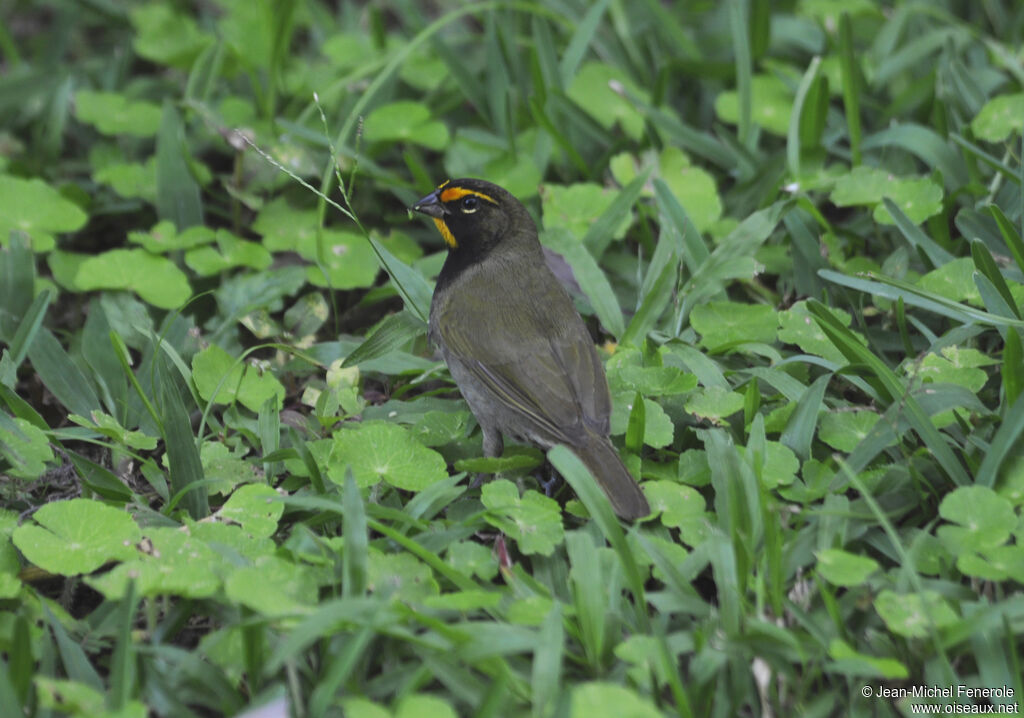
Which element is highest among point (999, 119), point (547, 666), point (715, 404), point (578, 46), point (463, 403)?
point (578, 46)

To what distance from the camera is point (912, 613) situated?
283 centimetres

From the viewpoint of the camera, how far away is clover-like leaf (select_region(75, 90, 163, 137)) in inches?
217

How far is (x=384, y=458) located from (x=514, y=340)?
2.26 ft

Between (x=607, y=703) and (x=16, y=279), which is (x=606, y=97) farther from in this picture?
(x=607, y=703)

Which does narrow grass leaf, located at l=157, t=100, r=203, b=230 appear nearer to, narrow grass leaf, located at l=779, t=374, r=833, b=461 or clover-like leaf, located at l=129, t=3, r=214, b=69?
clover-like leaf, located at l=129, t=3, r=214, b=69

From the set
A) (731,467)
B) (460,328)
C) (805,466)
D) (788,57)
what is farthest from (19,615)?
(788,57)

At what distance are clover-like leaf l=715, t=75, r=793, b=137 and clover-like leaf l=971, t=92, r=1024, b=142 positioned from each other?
0.91 metres

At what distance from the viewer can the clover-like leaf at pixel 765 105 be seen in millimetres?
5516

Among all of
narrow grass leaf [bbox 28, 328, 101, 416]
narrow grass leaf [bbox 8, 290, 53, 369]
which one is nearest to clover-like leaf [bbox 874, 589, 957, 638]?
narrow grass leaf [bbox 28, 328, 101, 416]

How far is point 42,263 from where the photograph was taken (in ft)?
16.1

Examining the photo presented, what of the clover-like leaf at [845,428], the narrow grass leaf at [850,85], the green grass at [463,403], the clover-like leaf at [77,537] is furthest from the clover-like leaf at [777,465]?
the narrow grass leaf at [850,85]

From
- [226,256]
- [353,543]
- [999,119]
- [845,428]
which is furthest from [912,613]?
[226,256]

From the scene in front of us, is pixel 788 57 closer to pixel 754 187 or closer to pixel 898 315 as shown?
pixel 754 187

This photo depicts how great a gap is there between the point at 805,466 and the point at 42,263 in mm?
3594
